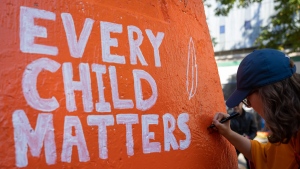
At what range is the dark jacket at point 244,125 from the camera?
17.4 ft

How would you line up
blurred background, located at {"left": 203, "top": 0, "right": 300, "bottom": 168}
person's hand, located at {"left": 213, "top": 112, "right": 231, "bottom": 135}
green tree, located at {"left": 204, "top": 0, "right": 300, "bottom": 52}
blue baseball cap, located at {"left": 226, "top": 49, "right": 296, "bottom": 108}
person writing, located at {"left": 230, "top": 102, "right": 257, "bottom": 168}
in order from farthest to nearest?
1. blurred background, located at {"left": 203, "top": 0, "right": 300, "bottom": 168}
2. green tree, located at {"left": 204, "top": 0, "right": 300, "bottom": 52}
3. person writing, located at {"left": 230, "top": 102, "right": 257, "bottom": 168}
4. person's hand, located at {"left": 213, "top": 112, "right": 231, "bottom": 135}
5. blue baseball cap, located at {"left": 226, "top": 49, "right": 296, "bottom": 108}

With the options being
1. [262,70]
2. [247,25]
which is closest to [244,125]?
[262,70]

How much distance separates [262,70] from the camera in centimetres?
166

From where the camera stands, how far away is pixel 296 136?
1708mm

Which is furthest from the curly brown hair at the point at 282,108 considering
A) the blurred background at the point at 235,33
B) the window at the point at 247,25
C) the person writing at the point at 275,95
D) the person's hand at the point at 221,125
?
the window at the point at 247,25

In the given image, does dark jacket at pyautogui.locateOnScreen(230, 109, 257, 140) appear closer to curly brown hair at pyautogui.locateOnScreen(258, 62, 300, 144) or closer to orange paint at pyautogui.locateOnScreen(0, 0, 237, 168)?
orange paint at pyautogui.locateOnScreen(0, 0, 237, 168)

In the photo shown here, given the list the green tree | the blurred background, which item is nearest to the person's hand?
the green tree

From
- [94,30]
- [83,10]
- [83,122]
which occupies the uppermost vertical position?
[83,10]

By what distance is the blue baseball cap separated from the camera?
5.37 feet

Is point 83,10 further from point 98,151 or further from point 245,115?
point 245,115

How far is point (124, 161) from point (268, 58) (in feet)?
3.04

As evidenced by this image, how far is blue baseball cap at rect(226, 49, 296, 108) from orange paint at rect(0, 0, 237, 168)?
488mm

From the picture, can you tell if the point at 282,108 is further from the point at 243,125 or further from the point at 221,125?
the point at 243,125

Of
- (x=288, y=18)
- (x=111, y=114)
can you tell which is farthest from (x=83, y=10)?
(x=288, y=18)
